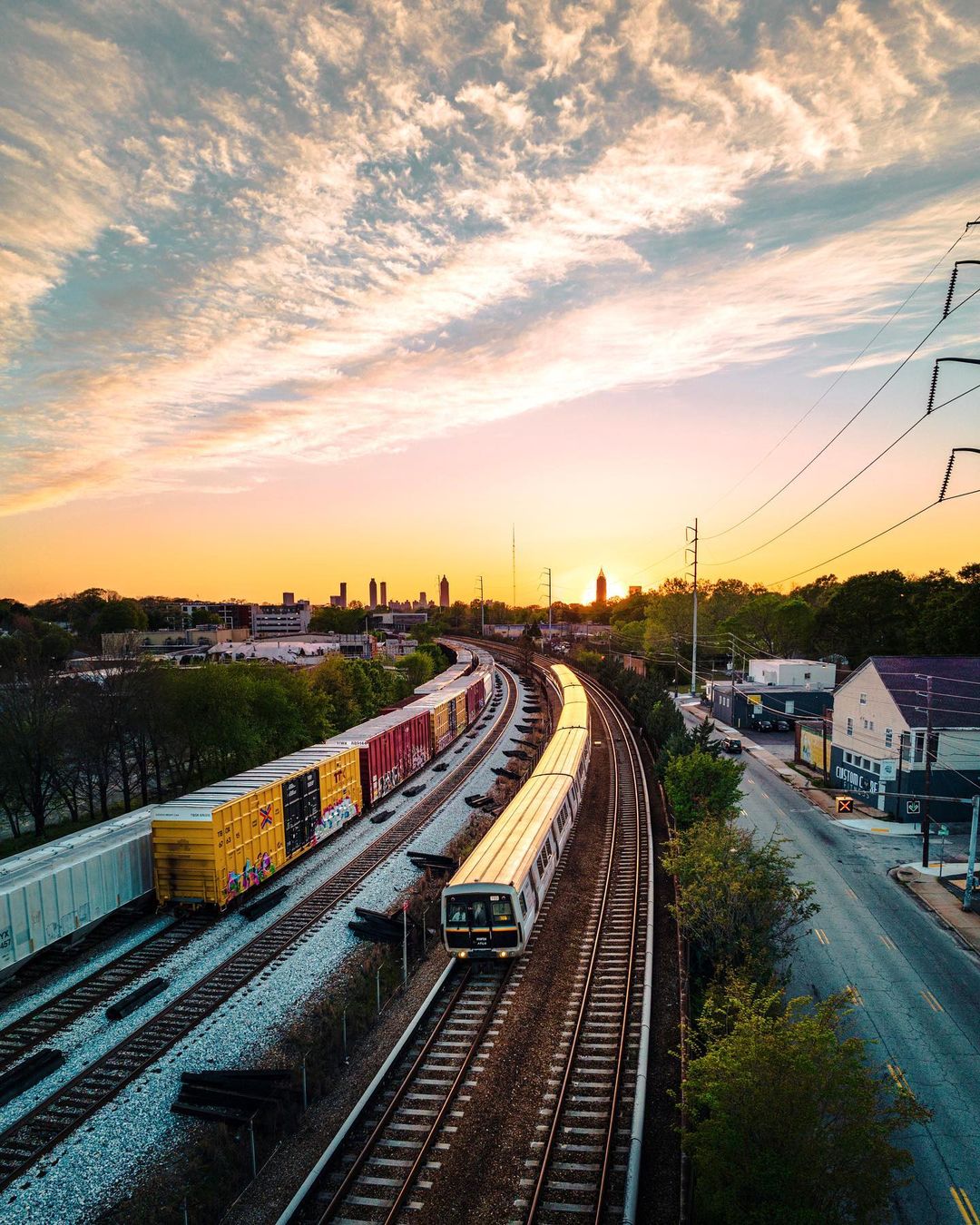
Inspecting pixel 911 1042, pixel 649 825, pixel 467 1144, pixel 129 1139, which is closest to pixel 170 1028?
pixel 129 1139

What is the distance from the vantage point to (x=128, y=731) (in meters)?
39.0

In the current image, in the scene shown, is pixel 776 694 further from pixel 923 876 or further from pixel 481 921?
pixel 481 921

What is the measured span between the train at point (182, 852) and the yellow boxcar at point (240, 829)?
0.03 meters

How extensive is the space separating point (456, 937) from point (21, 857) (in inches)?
536

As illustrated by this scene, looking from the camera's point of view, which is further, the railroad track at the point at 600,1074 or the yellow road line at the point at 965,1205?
the yellow road line at the point at 965,1205

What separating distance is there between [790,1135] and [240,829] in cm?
1912

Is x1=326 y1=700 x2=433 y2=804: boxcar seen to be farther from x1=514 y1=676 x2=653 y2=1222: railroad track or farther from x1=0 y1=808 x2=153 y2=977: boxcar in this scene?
x1=514 y1=676 x2=653 y2=1222: railroad track

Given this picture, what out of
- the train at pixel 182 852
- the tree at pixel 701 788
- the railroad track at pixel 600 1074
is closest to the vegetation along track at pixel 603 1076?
the railroad track at pixel 600 1074

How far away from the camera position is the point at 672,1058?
54.1 feet

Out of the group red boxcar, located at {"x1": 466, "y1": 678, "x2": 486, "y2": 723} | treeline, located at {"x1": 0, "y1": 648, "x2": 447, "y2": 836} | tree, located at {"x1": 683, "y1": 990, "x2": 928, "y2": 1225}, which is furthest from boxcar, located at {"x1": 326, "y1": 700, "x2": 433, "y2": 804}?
tree, located at {"x1": 683, "y1": 990, "x2": 928, "y2": 1225}

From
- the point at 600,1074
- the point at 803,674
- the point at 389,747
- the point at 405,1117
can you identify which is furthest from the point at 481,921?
the point at 803,674

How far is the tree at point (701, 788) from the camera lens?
96.8 ft

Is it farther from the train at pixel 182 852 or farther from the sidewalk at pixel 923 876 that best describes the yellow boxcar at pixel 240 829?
the sidewalk at pixel 923 876

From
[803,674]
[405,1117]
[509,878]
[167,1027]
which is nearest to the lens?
[405,1117]
